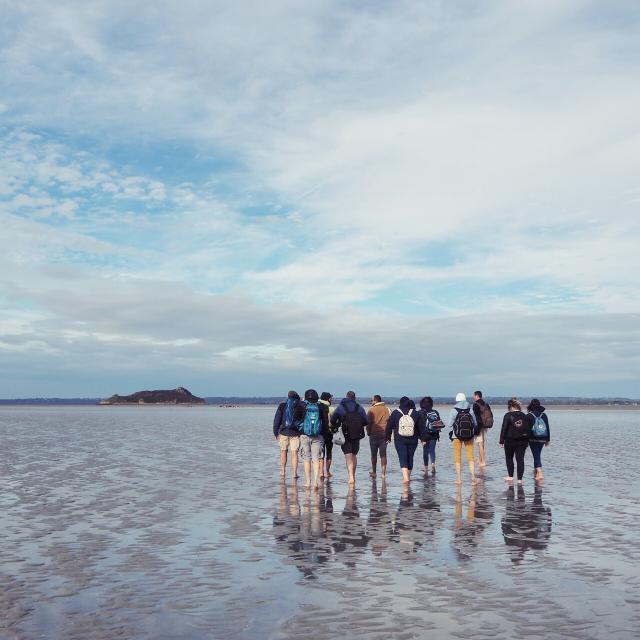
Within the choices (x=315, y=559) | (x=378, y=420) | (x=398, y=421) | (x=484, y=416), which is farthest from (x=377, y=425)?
(x=315, y=559)

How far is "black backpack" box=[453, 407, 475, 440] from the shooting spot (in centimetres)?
2103

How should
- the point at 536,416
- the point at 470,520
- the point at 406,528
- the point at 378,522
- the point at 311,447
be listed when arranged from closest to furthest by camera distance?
1. the point at 406,528
2. the point at 378,522
3. the point at 470,520
4. the point at 311,447
5. the point at 536,416

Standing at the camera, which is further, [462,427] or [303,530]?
[462,427]

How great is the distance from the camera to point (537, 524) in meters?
14.1

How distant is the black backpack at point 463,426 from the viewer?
69.0ft

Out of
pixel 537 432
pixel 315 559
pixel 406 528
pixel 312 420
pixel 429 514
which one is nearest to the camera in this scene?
pixel 315 559

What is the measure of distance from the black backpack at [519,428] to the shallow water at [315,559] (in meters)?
1.43

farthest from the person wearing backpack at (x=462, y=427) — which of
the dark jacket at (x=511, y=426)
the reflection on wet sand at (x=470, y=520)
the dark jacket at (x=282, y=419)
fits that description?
the dark jacket at (x=282, y=419)

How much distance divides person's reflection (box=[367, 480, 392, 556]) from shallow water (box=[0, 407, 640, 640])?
0.05m

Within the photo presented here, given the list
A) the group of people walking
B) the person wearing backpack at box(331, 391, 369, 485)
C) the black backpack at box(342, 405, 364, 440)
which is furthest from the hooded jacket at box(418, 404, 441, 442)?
the black backpack at box(342, 405, 364, 440)

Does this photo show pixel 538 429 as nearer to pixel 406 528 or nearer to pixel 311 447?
pixel 311 447

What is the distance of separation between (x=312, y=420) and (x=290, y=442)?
5.62ft

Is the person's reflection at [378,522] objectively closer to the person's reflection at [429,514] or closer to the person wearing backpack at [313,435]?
the person's reflection at [429,514]

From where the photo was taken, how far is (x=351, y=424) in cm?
2058
